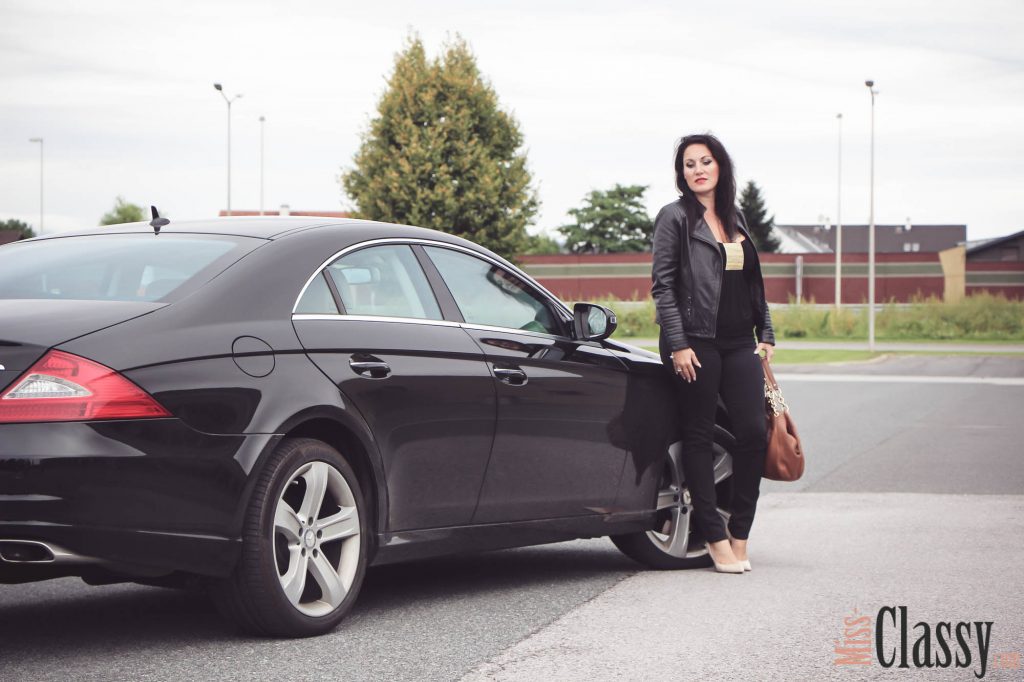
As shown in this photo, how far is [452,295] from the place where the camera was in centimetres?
558

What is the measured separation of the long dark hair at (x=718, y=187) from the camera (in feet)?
21.3

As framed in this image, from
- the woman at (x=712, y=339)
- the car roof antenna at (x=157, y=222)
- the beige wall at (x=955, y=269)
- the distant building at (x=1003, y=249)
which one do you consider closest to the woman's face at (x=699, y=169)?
the woman at (x=712, y=339)

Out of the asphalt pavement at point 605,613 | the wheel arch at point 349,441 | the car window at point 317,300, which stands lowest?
the asphalt pavement at point 605,613

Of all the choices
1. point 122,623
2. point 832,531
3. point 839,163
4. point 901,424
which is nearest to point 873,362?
point 901,424

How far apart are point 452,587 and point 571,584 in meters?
0.52

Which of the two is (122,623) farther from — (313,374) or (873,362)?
(873,362)

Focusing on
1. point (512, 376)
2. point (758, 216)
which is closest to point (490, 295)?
point (512, 376)

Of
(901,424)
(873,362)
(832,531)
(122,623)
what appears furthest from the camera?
(873,362)

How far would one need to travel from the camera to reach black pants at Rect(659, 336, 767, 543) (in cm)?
637

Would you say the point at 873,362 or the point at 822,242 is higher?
the point at 822,242

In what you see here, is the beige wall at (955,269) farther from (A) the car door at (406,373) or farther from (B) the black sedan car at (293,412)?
(A) the car door at (406,373)

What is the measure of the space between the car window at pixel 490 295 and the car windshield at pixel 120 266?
0.94 metres

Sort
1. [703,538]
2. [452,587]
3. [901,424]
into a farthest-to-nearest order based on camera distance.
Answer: [901,424] < [703,538] < [452,587]

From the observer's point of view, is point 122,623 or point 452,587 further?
point 452,587
